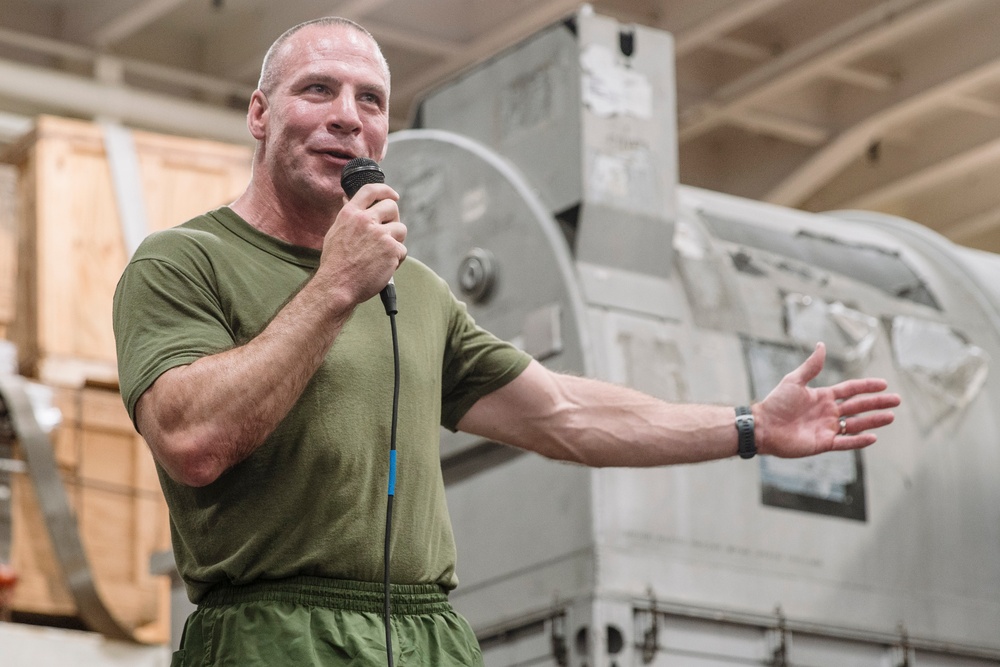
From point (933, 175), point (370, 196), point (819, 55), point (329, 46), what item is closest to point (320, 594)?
point (370, 196)

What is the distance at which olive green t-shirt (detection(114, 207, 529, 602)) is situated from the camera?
105 inches

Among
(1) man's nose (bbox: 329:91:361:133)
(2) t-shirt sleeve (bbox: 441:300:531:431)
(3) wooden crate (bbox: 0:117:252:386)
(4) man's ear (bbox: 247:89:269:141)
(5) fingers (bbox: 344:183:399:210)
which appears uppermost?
(3) wooden crate (bbox: 0:117:252:386)

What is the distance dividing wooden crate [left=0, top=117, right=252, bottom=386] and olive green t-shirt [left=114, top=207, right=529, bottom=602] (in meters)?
7.65

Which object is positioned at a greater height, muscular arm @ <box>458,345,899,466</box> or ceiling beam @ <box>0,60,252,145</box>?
ceiling beam @ <box>0,60,252,145</box>

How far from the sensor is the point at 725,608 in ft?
18.5

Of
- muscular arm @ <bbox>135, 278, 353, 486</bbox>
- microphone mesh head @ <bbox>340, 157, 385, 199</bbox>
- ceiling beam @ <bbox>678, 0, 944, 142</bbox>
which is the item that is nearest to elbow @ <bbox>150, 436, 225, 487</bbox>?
muscular arm @ <bbox>135, 278, 353, 486</bbox>

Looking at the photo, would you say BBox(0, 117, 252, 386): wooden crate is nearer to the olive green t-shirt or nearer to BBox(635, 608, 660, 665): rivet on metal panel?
BBox(635, 608, 660, 665): rivet on metal panel

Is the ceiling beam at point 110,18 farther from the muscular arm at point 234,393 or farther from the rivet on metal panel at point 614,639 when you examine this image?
the muscular arm at point 234,393

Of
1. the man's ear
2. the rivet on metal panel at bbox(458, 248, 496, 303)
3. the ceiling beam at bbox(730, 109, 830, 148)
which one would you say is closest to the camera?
the man's ear

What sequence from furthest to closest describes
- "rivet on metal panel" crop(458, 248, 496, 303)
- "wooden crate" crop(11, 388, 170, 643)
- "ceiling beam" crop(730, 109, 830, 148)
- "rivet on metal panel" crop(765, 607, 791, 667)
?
"ceiling beam" crop(730, 109, 830, 148)
"wooden crate" crop(11, 388, 170, 643)
"rivet on metal panel" crop(458, 248, 496, 303)
"rivet on metal panel" crop(765, 607, 791, 667)

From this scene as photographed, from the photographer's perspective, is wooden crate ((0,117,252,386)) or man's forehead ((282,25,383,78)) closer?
man's forehead ((282,25,383,78))

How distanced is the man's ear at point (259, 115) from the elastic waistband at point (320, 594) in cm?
90

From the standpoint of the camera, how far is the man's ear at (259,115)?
9.98ft

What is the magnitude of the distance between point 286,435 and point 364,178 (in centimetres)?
47
